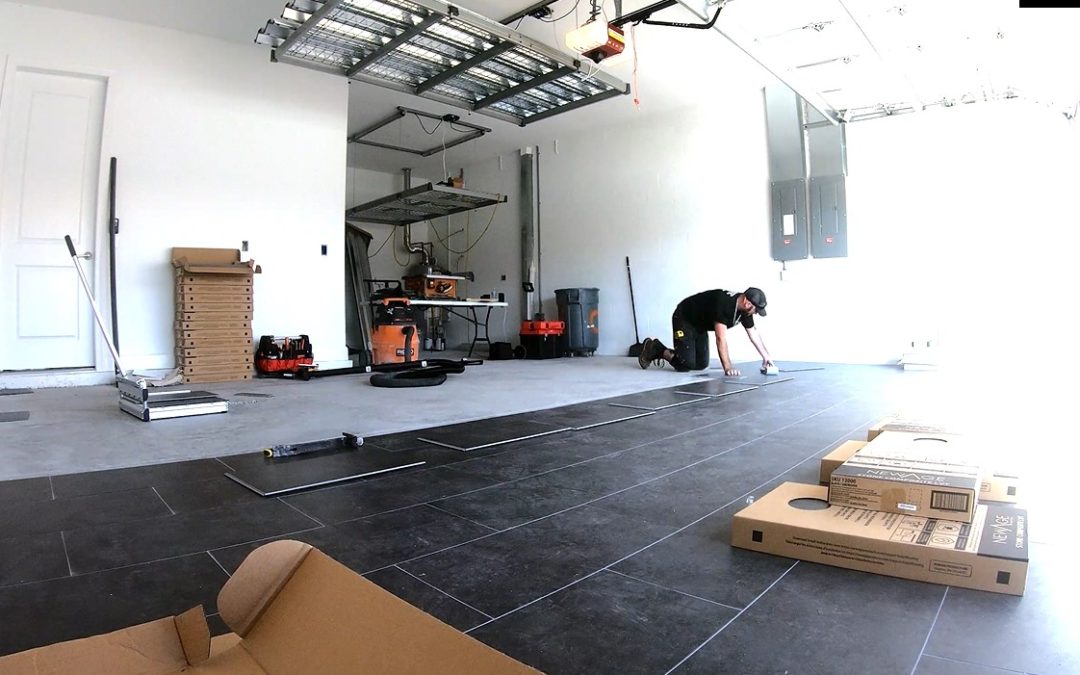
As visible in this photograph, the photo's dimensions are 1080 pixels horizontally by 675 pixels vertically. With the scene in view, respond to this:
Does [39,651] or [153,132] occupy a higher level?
[153,132]

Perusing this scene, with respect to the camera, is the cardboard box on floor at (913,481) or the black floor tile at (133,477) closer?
the cardboard box on floor at (913,481)

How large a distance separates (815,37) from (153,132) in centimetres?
660

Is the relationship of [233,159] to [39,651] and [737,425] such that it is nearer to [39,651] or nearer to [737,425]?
[737,425]

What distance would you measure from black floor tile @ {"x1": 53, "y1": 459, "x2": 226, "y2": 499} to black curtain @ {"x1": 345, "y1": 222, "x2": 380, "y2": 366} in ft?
16.5

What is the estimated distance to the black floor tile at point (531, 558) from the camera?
1.41 meters

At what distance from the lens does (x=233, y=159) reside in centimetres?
642

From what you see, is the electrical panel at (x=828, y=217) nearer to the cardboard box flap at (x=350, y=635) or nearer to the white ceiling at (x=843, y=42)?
the white ceiling at (x=843, y=42)

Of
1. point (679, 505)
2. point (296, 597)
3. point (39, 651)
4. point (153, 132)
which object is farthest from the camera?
point (153, 132)

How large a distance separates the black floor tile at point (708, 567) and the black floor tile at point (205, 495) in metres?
1.39

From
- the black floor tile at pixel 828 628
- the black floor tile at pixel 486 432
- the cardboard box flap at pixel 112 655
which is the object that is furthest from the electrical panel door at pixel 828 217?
the cardboard box flap at pixel 112 655

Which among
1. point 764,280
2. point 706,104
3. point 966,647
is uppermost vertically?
point 706,104

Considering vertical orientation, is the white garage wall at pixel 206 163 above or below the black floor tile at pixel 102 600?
above

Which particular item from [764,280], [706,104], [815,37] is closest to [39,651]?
[815,37]

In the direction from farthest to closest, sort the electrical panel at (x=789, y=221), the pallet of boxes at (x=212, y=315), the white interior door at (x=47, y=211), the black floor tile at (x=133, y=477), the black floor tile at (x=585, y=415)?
1. the electrical panel at (x=789, y=221)
2. the pallet of boxes at (x=212, y=315)
3. the white interior door at (x=47, y=211)
4. the black floor tile at (x=585, y=415)
5. the black floor tile at (x=133, y=477)
